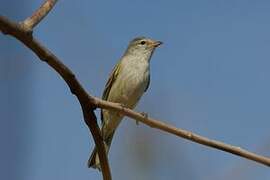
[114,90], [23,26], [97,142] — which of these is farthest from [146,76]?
[23,26]

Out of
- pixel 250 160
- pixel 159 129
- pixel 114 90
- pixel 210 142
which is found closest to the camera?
pixel 250 160

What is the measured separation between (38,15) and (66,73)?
281 millimetres

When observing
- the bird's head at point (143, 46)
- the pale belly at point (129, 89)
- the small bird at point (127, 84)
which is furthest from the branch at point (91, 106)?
the bird's head at point (143, 46)

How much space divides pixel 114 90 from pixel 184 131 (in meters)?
3.76

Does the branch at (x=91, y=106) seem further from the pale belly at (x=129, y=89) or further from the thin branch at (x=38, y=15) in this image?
the pale belly at (x=129, y=89)

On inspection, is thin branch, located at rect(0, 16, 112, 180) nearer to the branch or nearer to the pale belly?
the branch

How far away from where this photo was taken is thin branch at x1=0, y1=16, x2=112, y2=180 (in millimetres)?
2062

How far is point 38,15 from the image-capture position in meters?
2.37

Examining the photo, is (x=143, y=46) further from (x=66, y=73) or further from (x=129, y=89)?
(x=66, y=73)

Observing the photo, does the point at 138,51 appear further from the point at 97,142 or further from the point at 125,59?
the point at 97,142

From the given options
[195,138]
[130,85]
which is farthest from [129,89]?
[195,138]

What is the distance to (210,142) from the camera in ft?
7.14

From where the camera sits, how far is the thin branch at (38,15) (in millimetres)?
2172

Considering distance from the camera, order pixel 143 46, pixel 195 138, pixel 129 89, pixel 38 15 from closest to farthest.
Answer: pixel 195 138 → pixel 38 15 → pixel 129 89 → pixel 143 46
